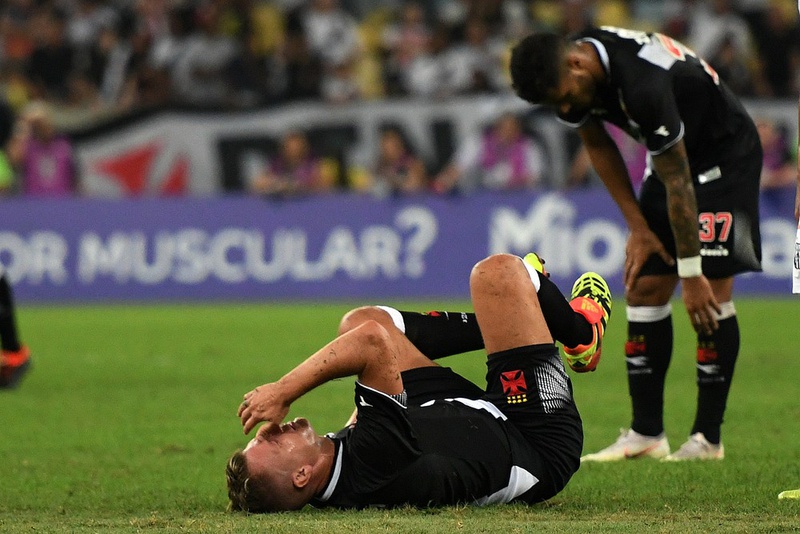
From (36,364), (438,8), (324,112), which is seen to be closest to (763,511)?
(36,364)

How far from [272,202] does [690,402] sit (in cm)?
850

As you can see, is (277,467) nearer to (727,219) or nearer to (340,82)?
(727,219)

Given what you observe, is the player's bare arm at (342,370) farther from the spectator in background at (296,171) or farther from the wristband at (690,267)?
the spectator in background at (296,171)

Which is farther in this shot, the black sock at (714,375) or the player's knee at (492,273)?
the black sock at (714,375)

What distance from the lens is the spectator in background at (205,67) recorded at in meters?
19.3

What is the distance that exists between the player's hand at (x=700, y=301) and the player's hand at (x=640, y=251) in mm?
348

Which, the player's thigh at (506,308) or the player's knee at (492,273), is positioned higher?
the player's knee at (492,273)

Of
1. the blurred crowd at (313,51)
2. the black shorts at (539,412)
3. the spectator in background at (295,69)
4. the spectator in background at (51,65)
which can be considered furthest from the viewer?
the spectator in background at (51,65)

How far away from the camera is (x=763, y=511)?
16.7 feet

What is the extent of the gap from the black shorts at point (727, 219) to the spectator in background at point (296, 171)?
1040cm

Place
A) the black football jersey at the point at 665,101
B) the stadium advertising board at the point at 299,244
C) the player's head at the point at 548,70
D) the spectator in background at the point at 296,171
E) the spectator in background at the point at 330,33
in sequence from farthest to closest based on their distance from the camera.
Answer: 1. the spectator in background at the point at 330,33
2. the spectator in background at the point at 296,171
3. the stadium advertising board at the point at 299,244
4. the black football jersey at the point at 665,101
5. the player's head at the point at 548,70

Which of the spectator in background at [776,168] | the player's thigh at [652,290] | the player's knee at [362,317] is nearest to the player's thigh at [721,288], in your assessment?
the player's thigh at [652,290]

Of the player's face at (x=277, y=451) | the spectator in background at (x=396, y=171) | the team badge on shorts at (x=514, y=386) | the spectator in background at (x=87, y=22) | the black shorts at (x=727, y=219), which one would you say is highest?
the spectator in background at (x=87, y=22)

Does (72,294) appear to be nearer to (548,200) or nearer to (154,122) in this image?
(154,122)
